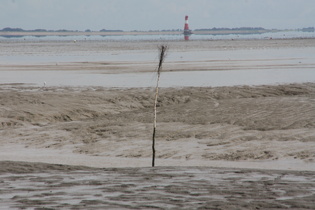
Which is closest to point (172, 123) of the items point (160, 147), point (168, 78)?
point (160, 147)

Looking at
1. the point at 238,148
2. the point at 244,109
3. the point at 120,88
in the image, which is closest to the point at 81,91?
the point at 120,88

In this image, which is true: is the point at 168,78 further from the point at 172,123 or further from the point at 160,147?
the point at 160,147

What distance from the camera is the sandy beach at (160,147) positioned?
8.12 m

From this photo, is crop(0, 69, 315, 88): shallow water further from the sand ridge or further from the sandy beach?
the sand ridge

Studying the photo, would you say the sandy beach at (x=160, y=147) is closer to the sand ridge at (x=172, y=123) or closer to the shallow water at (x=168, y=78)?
the sand ridge at (x=172, y=123)

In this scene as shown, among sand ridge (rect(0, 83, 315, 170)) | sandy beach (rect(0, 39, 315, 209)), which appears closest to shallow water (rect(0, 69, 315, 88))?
sandy beach (rect(0, 39, 315, 209))

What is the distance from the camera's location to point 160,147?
15156 millimetres

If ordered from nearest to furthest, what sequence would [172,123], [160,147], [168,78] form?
[160,147]
[172,123]
[168,78]

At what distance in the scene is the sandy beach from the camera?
8.12 metres

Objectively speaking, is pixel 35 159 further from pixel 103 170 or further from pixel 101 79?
pixel 101 79

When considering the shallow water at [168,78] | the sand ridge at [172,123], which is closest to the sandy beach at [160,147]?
the sand ridge at [172,123]

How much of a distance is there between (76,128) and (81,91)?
7.55 m

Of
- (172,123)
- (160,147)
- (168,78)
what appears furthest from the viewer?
(168,78)

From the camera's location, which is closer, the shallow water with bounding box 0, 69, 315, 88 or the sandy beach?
the sandy beach
